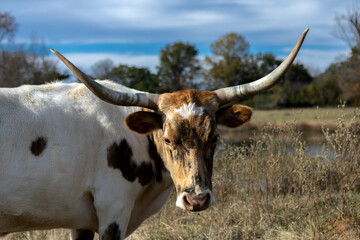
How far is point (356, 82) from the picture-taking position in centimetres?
3775

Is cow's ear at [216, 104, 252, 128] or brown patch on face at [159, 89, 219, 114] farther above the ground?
brown patch on face at [159, 89, 219, 114]

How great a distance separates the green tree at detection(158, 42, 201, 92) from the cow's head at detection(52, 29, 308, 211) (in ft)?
176

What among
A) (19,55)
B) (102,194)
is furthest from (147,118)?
(19,55)

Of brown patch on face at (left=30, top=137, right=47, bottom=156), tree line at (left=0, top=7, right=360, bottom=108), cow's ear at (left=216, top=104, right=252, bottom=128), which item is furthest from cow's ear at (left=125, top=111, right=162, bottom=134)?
tree line at (left=0, top=7, right=360, bottom=108)

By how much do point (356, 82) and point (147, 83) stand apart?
80.1 ft

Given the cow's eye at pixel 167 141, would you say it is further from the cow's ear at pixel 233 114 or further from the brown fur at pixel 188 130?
the cow's ear at pixel 233 114

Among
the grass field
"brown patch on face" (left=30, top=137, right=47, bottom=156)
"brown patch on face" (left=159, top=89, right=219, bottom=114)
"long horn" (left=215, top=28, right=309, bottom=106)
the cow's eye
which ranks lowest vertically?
the grass field

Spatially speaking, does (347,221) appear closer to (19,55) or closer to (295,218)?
(295,218)

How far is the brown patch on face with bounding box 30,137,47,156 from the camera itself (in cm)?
364

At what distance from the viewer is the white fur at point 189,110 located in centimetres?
356

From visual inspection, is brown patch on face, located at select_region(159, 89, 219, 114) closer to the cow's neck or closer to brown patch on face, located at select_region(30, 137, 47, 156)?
the cow's neck

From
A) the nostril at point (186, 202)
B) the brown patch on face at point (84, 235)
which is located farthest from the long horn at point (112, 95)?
the brown patch on face at point (84, 235)

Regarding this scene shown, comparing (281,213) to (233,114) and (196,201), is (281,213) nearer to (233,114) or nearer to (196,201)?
(233,114)

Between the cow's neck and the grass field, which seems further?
the grass field
